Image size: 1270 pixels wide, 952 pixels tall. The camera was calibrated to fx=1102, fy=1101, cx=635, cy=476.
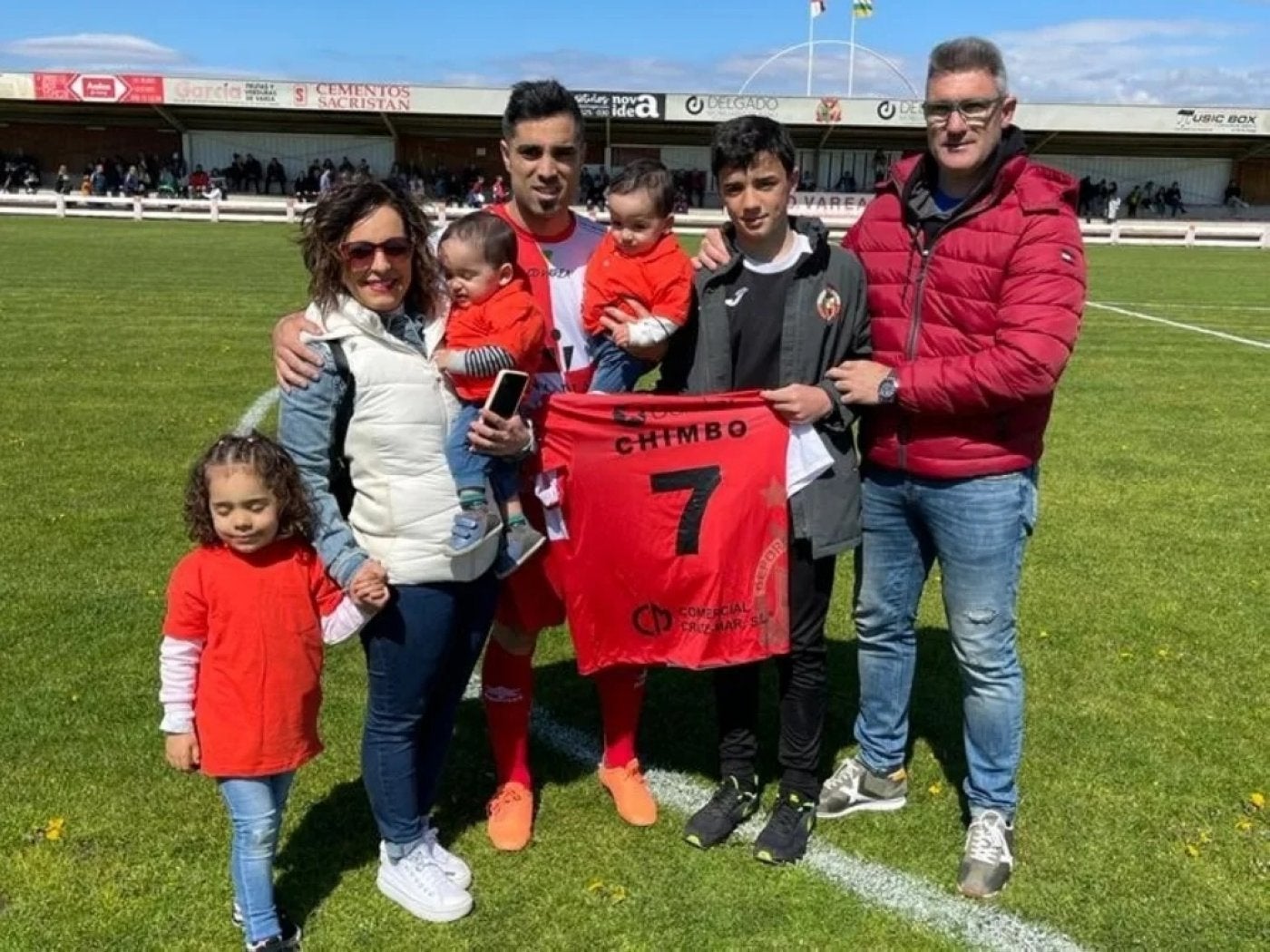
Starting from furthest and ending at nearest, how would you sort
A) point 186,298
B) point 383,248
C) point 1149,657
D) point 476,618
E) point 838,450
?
point 186,298
point 1149,657
point 838,450
point 476,618
point 383,248

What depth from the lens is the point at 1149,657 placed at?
17.3 ft

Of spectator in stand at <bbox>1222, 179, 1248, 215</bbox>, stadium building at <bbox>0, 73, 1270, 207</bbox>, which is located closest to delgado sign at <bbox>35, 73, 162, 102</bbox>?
stadium building at <bbox>0, 73, 1270, 207</bbox>

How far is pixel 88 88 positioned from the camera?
52.9 metres

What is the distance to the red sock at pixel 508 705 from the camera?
3.88m

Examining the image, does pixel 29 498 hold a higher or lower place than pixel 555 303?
lower

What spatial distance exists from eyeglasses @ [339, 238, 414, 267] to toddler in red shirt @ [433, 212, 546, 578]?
20cm

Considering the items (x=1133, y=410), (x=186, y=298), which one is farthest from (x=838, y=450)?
(x=186, y=298)

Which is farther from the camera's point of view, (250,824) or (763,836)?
(763,836)

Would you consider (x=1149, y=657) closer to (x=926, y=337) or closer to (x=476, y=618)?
(x=926, y=337)

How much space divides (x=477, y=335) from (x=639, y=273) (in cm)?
56

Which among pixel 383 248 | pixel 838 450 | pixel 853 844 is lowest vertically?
pixel 853 844

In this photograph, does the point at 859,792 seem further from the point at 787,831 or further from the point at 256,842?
the point at 256,842

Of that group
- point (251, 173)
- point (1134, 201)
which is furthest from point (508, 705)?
point (1134, 201)

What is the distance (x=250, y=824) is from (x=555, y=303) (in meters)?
1.77
